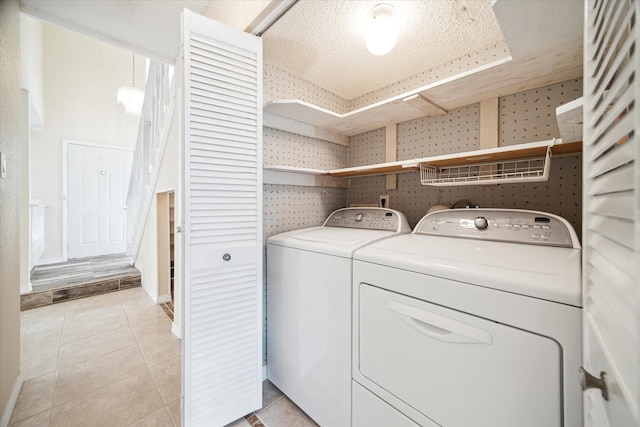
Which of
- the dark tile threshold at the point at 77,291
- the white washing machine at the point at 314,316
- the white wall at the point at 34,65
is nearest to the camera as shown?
the white washing machine at the point at 314,316

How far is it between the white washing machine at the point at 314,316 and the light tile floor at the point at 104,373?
0.22 meters

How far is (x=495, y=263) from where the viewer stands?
0.86 m

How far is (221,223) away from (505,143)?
1.69 meters

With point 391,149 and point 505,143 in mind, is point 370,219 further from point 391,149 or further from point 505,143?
point 505,143

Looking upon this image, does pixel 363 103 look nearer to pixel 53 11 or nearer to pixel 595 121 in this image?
pixel 595 121

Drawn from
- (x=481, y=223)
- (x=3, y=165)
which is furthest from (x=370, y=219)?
(x=3, y=165)

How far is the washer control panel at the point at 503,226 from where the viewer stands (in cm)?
109

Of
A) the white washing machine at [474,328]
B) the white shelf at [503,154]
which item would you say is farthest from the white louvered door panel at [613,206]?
the white shelf at [503,154]

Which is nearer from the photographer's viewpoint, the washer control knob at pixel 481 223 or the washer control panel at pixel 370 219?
the washer control knob at pixel 481 223

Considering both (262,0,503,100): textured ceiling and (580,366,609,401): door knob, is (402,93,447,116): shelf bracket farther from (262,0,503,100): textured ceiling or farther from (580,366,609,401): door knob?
(580,366,609,401): door knob

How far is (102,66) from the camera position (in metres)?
4.76

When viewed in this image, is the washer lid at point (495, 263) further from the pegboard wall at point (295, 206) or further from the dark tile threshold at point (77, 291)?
the dark tile threshold at point (77, 291)

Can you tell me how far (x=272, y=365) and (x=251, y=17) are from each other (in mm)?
2089

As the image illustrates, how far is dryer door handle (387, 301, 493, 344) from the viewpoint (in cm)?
80
